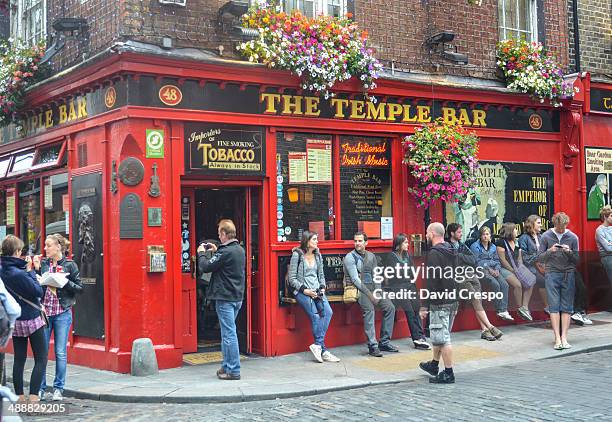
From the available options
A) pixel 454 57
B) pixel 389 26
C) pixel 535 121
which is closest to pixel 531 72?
pixel 535 121

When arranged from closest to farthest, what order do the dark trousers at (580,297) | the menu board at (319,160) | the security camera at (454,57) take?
the menu board at (319,160)
the dark trousers at (580,297)
the security camera at (454,57)

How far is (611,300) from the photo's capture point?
14516 millimetres

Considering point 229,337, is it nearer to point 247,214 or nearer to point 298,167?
point 247,214

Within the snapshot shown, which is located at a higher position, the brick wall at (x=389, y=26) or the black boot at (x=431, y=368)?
the brick wall at (x=389, y=26)

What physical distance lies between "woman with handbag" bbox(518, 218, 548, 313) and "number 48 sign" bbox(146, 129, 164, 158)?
6652 millimetres

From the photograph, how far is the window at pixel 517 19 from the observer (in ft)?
46.2

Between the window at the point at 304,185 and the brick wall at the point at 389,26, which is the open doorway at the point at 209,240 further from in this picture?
the brick wall at the point at 389,26

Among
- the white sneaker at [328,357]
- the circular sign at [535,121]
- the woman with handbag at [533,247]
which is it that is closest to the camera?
the white sneaker at [328,357]

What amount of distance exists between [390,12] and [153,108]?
4.66 meters

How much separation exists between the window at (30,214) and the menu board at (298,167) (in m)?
4.66

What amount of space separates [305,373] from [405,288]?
97.4 inches

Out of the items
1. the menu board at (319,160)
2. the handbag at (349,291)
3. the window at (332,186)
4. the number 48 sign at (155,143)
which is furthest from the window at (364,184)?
the number 48 sign at (155,143)

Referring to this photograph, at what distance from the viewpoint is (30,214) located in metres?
13.4

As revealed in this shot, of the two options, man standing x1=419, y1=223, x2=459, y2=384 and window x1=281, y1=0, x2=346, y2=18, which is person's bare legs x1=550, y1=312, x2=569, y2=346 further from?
window x1=281, y1=0, x2=346, y2=18
